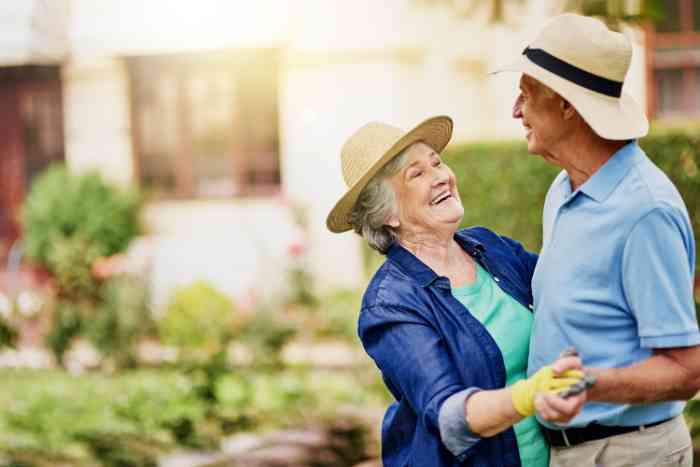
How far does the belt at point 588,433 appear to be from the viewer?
243cm

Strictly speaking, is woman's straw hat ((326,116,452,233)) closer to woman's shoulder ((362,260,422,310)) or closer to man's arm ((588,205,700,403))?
woman's shoulder ((362,260,422,310))

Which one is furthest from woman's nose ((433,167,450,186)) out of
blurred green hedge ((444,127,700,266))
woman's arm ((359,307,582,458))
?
blurred green hedge ((444,127,700,266))

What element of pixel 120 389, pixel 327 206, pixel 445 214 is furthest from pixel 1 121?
pixel 445 214

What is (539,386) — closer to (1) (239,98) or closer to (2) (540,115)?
(2) (540,115)

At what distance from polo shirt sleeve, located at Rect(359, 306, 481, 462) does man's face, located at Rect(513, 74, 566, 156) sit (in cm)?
48

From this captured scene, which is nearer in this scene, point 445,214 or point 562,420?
point 562,420

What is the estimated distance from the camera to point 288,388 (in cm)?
776

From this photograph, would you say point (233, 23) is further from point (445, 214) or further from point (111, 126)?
point (445, 214)

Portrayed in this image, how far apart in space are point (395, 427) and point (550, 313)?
0.52 meters

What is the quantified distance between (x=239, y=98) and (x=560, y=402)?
1013 cm

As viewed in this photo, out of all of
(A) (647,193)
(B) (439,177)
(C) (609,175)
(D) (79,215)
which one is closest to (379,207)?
(B) (439,177)

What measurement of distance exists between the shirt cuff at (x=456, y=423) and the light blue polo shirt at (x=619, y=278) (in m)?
0.23

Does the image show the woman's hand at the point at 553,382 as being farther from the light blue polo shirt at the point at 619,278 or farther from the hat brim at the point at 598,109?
the hat brim at the point at 598,109

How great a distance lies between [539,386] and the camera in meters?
2.13
